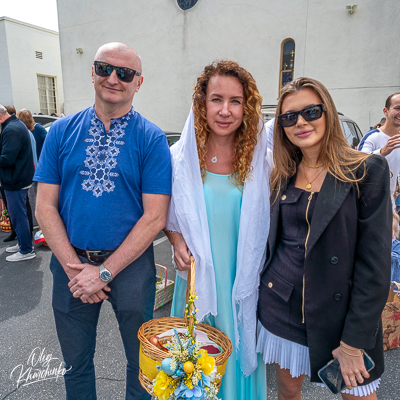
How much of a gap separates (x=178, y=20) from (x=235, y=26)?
2335mm

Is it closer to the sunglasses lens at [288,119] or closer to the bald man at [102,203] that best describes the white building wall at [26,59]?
the bald man at [102,203]

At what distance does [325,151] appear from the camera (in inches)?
58.6

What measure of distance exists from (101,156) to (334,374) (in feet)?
4.85

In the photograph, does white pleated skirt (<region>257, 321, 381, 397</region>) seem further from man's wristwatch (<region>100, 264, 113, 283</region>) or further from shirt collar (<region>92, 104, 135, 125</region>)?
shirt collar (<region>92, 104, 135, 125</region>)

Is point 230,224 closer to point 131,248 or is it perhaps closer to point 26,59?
point 131,248

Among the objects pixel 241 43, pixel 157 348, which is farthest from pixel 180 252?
pixel 241 43

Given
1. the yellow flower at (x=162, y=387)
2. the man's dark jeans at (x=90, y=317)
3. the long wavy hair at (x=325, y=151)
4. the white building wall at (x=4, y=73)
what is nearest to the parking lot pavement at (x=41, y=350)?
the man's dark jeans at (x=90, y=317)

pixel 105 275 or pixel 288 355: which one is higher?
pixel 105 275

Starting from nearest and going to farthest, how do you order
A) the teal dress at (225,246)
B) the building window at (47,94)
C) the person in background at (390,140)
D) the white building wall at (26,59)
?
the teal dress at (225,246)
the person in background at (390,140)
the white building wall at (26,59)
the building window at (47,94)

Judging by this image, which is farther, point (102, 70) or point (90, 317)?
point (90, 317)

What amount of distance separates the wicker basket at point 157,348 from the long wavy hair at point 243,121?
2.07 feet

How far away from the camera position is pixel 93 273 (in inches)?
62.4

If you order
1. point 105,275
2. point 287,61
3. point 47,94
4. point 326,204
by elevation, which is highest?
point 287,61

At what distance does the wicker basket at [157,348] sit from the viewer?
4.27 ft
